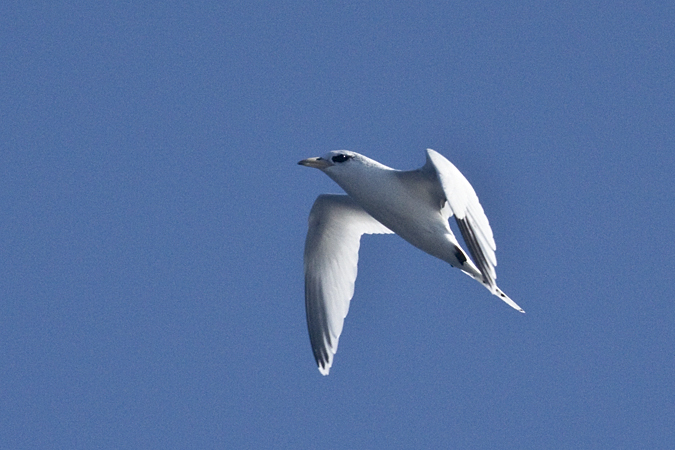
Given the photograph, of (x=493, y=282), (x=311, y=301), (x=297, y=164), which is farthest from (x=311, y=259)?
(x=493, y=282)

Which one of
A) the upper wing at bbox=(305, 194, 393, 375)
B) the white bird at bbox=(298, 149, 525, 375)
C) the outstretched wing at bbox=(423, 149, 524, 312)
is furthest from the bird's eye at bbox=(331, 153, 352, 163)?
the outstretched wing at bbox=(423, 149, 524, 312)

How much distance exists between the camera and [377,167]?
12.4m

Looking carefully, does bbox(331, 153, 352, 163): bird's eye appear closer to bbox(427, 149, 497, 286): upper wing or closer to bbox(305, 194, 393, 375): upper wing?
bbox(305, 194, 393, 375): upper wing

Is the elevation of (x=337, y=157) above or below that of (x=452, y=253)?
above

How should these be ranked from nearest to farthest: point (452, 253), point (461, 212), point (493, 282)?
point (461, 212), point (493, 282), point (452, 253)

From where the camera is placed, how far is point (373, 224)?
14305 millimetres

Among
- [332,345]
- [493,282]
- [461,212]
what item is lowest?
[332,345]

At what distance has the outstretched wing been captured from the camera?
413 inches

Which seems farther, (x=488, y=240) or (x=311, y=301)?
(x=311, y=301)

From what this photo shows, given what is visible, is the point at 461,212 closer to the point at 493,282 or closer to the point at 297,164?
the point at 493,282

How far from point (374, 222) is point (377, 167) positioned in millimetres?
2062

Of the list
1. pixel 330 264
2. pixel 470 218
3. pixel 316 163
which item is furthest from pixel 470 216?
pixel 330 264

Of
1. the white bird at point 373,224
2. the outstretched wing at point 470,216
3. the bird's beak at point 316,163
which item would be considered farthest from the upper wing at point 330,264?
Result: the outstretched wing at point 470,216

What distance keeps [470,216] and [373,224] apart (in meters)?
3.70
